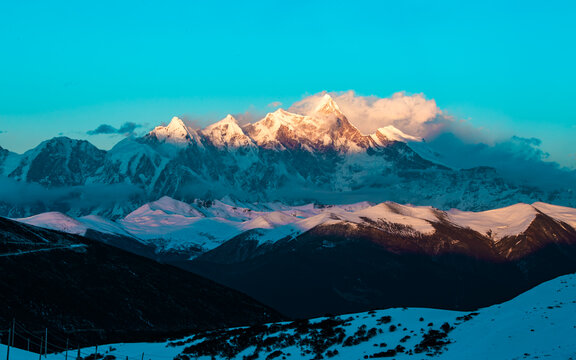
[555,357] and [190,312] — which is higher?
[555,357]

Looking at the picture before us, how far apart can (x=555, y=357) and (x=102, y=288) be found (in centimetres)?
14085

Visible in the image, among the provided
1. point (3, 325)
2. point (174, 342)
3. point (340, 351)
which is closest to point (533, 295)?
point (340, 351)

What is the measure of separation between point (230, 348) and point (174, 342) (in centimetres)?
1590

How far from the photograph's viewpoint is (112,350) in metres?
108

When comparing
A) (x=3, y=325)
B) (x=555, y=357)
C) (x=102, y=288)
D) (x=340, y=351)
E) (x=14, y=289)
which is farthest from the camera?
(x=102, y=288)

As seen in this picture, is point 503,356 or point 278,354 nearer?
point 503,356

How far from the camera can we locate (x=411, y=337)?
3551 inches

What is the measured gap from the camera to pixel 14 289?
176 metres

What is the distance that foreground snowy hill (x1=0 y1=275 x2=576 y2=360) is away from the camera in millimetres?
79250

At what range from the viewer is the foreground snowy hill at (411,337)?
79.2 meters

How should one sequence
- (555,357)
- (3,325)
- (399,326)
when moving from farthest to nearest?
(3,325) → (399,326) → (555,357)

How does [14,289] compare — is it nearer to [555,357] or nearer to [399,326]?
[399,326]

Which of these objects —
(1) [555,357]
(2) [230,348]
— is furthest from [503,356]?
(2) [230,348]

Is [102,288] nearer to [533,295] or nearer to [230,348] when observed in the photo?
[230,348]
